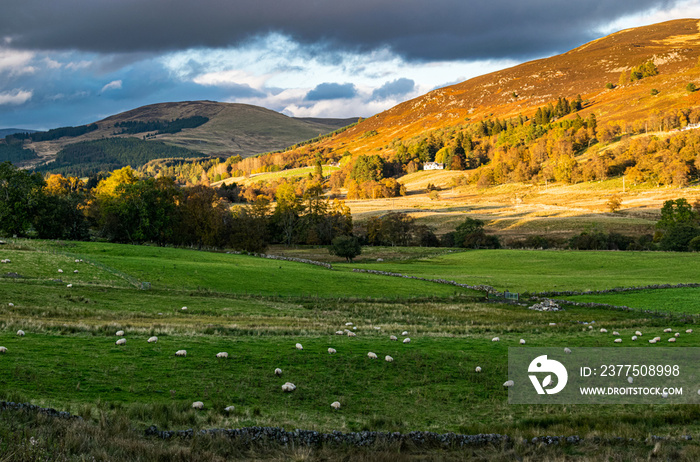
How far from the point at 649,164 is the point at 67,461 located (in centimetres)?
18315

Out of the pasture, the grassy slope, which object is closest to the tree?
the grassy slope

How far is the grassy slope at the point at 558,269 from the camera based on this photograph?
4647cm

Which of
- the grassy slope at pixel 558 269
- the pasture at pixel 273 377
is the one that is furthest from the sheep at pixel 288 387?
the grassy slope at pixel 558 269

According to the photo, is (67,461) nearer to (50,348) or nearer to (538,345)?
(50,348)

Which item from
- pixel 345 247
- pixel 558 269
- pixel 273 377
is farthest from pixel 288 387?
pixel 345 247

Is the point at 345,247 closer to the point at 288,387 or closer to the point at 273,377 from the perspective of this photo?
the point at 273,377

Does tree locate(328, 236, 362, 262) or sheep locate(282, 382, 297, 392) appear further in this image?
tree locate(328, 236, 362, 262)

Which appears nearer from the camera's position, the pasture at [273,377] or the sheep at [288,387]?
the pasture at [273,377]

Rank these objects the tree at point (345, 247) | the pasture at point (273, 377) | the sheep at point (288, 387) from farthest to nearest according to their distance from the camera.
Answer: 1. the tree at point (345, 247)
2. the sheep at point (288, 387)
3. the pasture at point (273, 377)

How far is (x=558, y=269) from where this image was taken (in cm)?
6078

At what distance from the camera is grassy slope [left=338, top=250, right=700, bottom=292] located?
46469 millimetres

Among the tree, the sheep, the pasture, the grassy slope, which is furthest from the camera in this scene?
the tree

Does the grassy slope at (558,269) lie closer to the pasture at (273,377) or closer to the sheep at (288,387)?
the pasture at (273,377)

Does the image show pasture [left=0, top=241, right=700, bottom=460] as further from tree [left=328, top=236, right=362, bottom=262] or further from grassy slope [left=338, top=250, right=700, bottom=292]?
tree [left=328, top=236, right=362, bottom=262]
